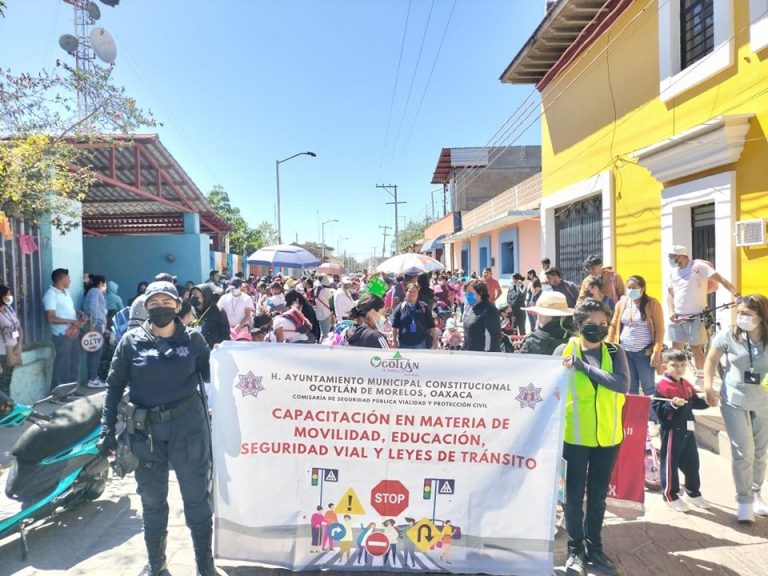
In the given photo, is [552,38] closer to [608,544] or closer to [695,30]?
[695,30]

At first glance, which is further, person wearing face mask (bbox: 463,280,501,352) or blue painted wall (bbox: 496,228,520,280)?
blue painted wall (bbox: 496,228,520,280)

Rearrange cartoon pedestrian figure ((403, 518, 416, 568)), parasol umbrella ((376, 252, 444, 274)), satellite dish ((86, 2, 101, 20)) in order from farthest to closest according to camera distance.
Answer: parasol umbrella ((376, 252, 444, 274)) < satellite dish ((86, 2, 101, 20)) < cartoon pedestrian figure ((403, 518, 416, 568))

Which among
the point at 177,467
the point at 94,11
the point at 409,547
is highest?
the point at 94,11

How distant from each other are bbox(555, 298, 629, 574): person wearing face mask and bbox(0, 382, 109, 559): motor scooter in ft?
10.4

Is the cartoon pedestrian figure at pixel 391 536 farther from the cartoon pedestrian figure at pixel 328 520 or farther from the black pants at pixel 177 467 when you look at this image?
the black pants at pixel 177 467

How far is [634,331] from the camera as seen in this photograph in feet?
18.1

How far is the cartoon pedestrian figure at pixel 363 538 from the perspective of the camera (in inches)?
122

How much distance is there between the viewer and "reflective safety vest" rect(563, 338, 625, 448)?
3160 millimetres

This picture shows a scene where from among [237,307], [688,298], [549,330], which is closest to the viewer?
[549,330]

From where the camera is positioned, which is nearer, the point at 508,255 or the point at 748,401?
the point at 748,401

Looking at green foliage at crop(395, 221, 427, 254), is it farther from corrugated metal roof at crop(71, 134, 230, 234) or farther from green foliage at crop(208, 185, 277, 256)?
corrugated metal roof at crop(71, 134, 230, 234)

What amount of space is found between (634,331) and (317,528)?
3.94 meters

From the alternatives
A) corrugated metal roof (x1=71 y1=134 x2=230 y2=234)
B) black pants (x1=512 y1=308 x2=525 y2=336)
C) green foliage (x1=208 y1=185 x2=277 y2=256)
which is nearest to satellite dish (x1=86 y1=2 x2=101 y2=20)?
corrugated metal roof (x1=71 y1=134 x2=230 y2=234)

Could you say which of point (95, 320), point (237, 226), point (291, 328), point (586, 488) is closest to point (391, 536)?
point (586, 488)
